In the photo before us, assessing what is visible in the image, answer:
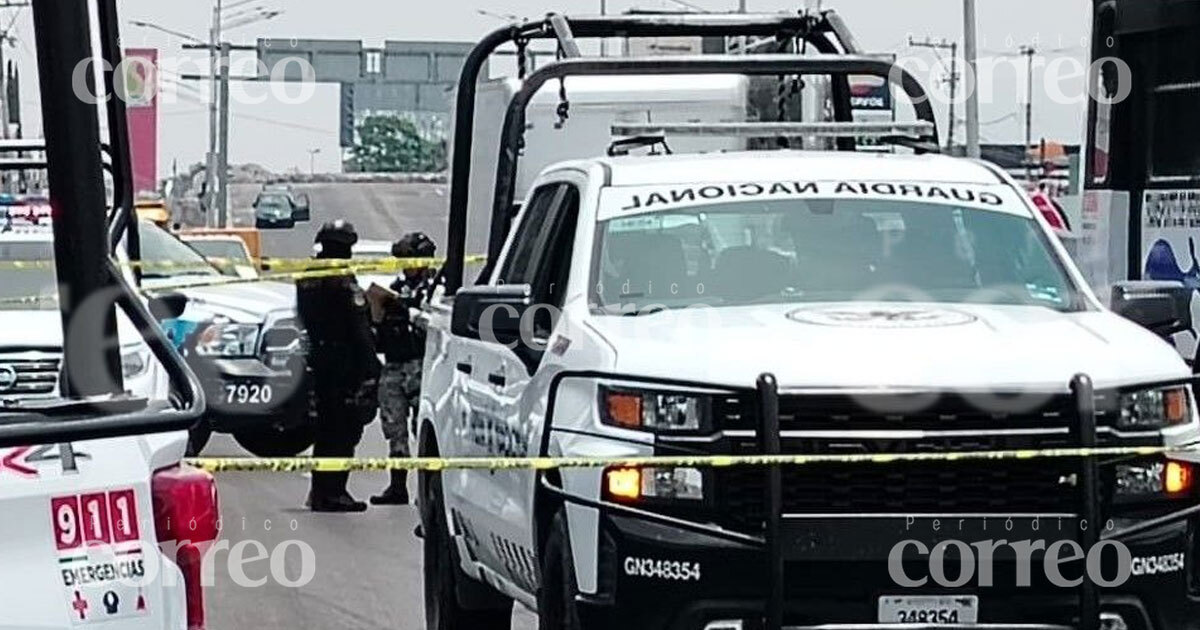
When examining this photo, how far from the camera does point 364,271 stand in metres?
14.5

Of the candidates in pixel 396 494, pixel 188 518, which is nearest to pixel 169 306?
pixel 396 494

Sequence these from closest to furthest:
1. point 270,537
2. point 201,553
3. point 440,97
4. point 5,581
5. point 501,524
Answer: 1. point 5,581
2. point 201,553
3. point 501,524
4. point 270,537
5. point 440,97

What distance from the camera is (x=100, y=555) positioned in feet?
13.2

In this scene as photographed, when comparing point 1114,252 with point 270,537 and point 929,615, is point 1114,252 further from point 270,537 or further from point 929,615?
point 929,615

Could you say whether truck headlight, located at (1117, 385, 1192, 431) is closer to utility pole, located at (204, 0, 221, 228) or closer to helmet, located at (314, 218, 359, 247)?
helmet, located at (314, 218, 359, 247)

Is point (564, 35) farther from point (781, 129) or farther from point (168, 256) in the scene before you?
point (168, 256)

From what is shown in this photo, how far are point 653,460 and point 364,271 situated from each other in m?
8.08

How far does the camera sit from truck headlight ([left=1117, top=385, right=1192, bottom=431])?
6.80 meters

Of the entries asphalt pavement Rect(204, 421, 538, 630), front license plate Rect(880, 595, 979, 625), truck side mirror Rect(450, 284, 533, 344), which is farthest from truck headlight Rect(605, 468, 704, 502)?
asphalt pavement Rect(204, 421, 538, 630)

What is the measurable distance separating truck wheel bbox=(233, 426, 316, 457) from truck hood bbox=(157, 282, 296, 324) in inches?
30.2

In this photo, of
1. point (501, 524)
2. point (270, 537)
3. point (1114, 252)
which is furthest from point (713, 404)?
point (1114, 252)

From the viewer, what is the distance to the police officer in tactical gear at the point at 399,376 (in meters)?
14.7

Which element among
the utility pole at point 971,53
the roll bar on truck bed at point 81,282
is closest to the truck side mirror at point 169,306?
the roll bar on truck bed at point 81,282

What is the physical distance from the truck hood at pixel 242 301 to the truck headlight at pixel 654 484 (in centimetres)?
905
